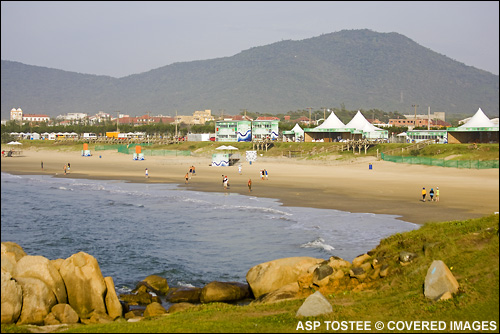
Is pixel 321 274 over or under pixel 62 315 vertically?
over

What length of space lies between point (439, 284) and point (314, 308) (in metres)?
2.87

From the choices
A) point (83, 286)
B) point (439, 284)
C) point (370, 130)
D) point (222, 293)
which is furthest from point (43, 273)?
point (370, 130)

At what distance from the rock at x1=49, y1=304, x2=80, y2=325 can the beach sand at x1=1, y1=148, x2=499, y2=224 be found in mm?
20680

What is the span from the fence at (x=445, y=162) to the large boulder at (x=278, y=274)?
37131 mm

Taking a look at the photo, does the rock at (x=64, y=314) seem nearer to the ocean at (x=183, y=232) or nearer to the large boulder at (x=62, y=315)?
the large boulder at (x=62, y=315)

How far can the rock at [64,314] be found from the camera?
15.3 metres

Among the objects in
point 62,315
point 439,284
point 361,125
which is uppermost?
point 361,125

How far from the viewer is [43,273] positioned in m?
16.2

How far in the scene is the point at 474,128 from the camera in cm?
6962

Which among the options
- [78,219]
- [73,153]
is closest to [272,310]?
[78,219]

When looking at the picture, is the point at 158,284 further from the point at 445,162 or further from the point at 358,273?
the point at 445,162

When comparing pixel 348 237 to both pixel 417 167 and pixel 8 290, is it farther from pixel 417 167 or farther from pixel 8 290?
pixel 417 167

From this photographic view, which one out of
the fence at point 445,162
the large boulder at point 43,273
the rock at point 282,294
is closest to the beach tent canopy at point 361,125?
the fence at point 445,162

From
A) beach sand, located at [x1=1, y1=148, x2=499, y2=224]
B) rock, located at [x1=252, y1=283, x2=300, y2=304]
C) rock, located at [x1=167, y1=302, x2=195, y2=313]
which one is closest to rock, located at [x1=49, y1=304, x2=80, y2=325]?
rock, located at [x1=167, y1=302, x2=195, y2=313]
